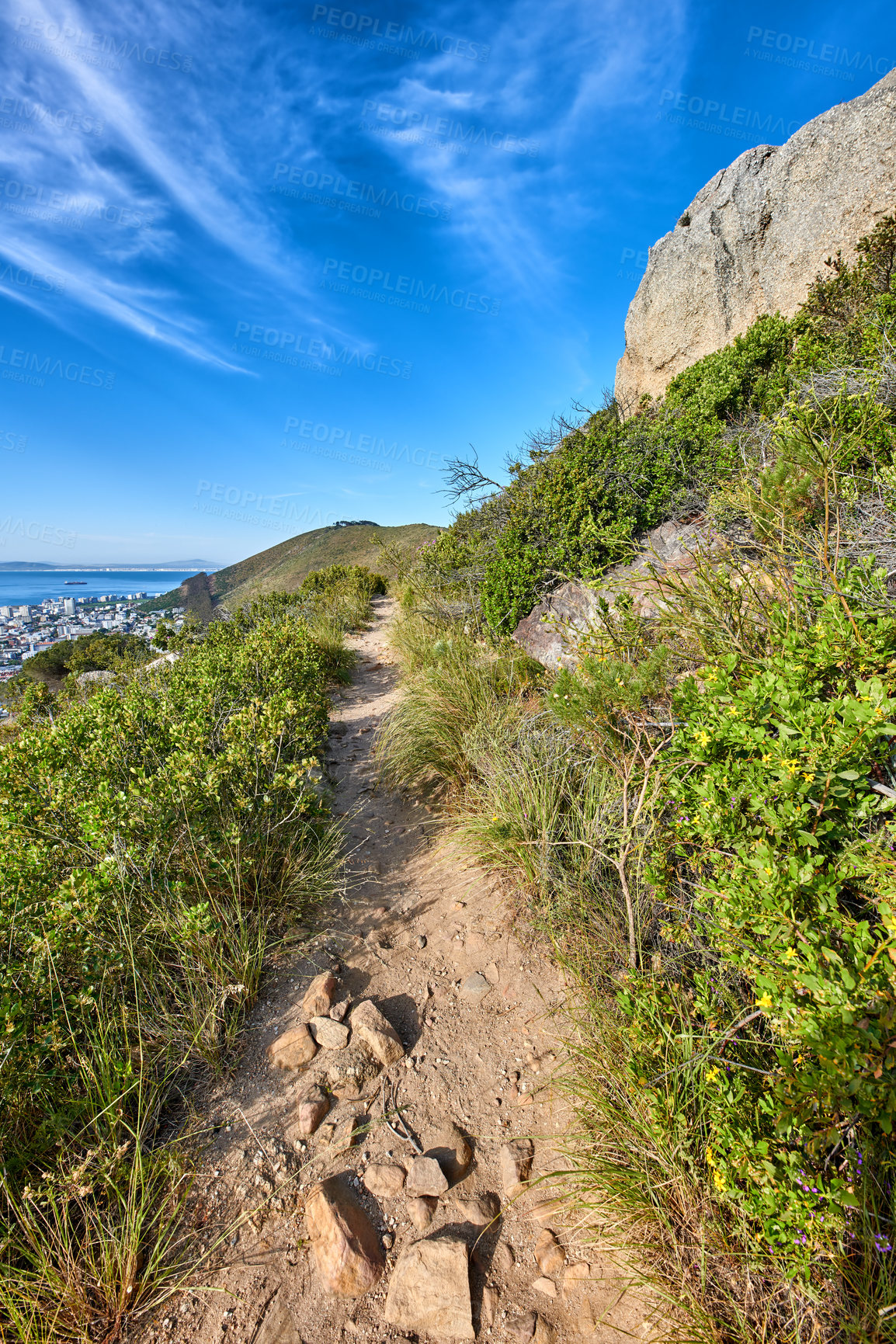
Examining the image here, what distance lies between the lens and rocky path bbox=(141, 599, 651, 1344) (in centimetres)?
154

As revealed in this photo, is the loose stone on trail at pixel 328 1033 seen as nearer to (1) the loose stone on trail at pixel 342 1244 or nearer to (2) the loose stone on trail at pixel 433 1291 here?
(1) the loose stone on trail at pixel 342 1244

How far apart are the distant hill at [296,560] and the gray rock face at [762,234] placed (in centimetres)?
2262

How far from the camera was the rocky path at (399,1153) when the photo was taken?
1541mm

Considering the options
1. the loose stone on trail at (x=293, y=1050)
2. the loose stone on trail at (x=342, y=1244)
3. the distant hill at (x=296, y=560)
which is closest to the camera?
the loose stone on trail at (x=342, y=1244)

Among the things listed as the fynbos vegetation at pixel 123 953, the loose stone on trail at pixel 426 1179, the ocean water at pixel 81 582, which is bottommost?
the loose stone on trail at pixel 426 1179

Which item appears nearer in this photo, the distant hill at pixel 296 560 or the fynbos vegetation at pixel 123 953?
the fynbos vegetation at pixel 123 953

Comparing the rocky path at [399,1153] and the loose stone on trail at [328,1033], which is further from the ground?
the loose stone on trail at [328,1033]

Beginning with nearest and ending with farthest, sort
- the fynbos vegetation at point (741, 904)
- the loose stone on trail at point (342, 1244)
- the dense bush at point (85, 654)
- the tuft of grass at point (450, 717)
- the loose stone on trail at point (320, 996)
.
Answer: the fynbos vegetation at point (741, 904) < the loose stone on trail at point (342, 1244) < the loose stone on trail at point (320, 996) < the tuft of grass at point (450, 717) < the dense bush at point (85, 654)

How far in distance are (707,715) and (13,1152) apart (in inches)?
114

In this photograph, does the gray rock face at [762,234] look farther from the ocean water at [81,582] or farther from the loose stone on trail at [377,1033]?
the ocean water at [81,582]

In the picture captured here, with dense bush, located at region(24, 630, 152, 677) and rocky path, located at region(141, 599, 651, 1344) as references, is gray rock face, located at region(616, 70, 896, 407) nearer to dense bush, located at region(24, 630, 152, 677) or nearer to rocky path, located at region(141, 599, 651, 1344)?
rocky path, located at region(141, 599, 651, 1344)

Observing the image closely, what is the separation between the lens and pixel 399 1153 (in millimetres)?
1976

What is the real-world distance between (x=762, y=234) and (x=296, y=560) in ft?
146

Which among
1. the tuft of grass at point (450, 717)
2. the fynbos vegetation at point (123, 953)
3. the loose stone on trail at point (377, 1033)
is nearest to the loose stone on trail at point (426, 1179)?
the loose stone on trail at point (377, 1033)
